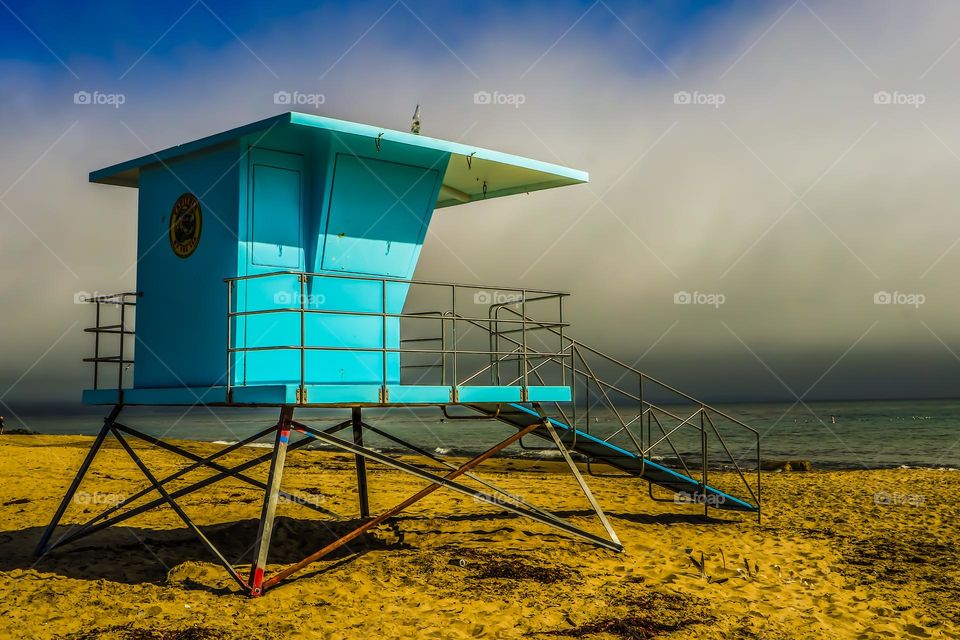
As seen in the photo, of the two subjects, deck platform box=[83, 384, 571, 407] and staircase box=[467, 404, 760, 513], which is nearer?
deck platform box=[83, 384, 571, 407]

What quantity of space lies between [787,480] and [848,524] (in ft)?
27.6

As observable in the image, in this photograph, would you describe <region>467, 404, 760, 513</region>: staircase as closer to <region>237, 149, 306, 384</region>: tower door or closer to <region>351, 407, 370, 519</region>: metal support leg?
<region>351, 407, 370, 519</region>: metal support leg

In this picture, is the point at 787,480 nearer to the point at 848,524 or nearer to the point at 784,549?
the point at 848,524

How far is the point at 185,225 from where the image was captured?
1088 cm

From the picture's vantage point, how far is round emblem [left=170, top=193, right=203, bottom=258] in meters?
10.6

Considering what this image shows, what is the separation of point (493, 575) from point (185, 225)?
5964 mm

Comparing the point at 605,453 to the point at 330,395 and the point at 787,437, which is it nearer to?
the point at 330,395

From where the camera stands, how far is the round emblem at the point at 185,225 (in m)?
10.6

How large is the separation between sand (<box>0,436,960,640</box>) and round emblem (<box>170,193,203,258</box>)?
13.0 feet

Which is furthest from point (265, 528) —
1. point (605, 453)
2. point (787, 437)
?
point (787, 437)

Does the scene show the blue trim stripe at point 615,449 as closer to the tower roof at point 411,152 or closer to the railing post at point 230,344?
the tower roof at point 411,152

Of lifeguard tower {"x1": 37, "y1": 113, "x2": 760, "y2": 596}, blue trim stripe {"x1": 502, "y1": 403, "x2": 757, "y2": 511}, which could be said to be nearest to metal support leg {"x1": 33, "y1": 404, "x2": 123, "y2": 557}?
lifeguard tower {"x1": 37, "y1": 113, "x2": 760, "y2": 596}

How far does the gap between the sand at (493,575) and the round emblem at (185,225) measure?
3.98 metres

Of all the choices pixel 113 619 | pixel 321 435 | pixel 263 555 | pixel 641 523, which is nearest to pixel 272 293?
pixel 321 435
